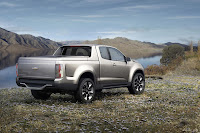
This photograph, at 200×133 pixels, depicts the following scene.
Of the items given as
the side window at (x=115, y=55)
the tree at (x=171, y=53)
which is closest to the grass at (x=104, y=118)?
the side window at (x=115, y=55)

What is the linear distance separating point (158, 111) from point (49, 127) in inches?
148

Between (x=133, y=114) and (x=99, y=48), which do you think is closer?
(x=133, y=114)

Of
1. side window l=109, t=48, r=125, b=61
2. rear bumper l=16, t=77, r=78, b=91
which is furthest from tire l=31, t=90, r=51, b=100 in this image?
side window l=109, t=48, r=125, b=61

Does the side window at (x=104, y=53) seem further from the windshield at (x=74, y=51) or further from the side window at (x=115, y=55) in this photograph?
the windshield at (x=74, y=51)

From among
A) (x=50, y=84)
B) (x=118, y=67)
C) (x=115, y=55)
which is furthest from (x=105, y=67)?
(x=50, y=84)

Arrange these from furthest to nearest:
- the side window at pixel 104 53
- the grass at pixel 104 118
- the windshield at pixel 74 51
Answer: the side window at pixel 104 53, the windshield at pixel 74 51, the grass at pixel 104 118

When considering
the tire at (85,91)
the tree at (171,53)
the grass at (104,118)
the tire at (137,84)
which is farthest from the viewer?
the tree at (171,53)

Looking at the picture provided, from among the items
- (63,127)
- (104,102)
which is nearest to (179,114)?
(104,102)

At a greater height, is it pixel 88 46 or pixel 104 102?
pixel 88 46

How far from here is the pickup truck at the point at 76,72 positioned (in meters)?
8.76

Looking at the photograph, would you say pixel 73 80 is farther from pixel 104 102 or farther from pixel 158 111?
pixel 158 111

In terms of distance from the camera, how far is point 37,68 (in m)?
8.98

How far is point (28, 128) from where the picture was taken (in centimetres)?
609

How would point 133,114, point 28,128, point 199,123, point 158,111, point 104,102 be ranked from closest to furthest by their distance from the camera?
point 28,128, point 199,123, point 133,114, point 158,111, point 104,102
